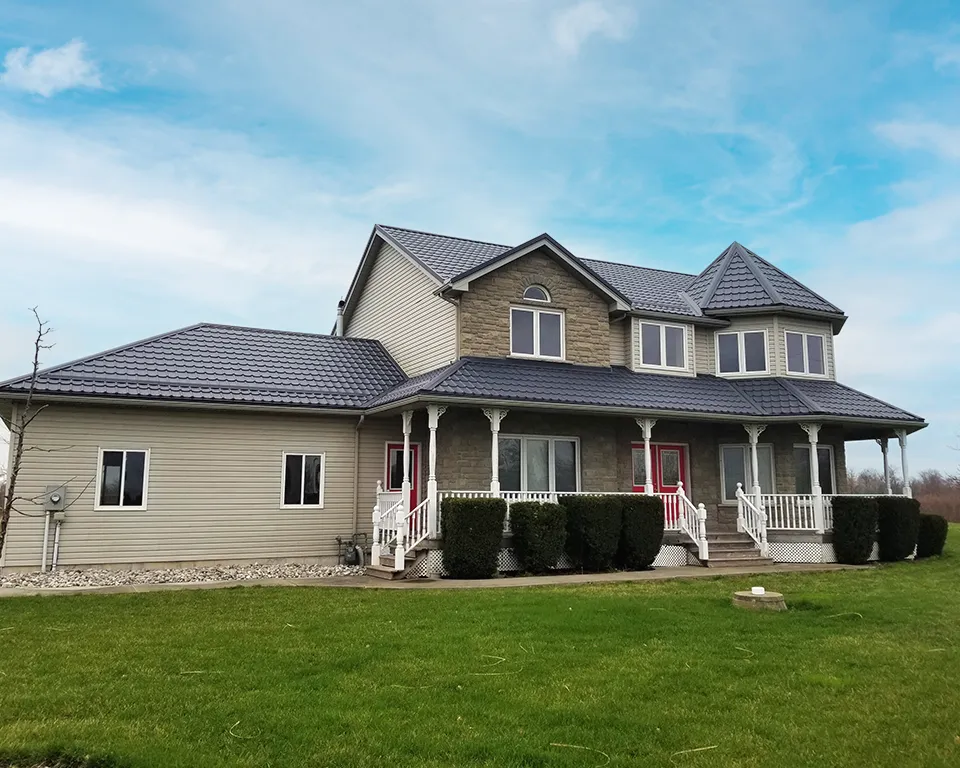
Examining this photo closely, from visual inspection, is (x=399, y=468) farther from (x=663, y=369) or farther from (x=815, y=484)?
(x=815, y=484)

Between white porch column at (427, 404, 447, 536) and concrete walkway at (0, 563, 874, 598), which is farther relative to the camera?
white porch column at (427, 404, 447, 536)

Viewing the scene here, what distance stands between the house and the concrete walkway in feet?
3.05

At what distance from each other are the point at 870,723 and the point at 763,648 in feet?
8.27

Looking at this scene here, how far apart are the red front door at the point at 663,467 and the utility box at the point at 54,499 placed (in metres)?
12.5

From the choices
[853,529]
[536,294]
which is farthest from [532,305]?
[853,529]

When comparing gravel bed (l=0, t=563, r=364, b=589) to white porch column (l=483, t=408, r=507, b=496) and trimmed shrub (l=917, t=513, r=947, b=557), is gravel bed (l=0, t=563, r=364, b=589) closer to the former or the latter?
white porch column (l=483, t=408, r=507, b=496)

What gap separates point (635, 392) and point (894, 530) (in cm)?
699

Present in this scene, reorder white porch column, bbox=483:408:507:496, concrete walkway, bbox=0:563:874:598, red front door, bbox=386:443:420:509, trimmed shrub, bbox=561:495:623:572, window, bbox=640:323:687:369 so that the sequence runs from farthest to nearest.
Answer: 1. window, bbox=640:323:687:369
2. red front door, bbox=386:443:420:509
3. trimmed shrub, bbox=561:495:623:572
4. white porch column, bbox=483:408:507:496
5. concrete walkway, bbox=0:563:874:598

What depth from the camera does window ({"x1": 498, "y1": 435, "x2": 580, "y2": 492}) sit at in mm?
17672

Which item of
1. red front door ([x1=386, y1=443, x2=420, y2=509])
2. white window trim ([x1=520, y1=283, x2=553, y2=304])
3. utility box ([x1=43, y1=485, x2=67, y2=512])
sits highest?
white window trim ([x1=520, y1=283, x2=553, y2=304])

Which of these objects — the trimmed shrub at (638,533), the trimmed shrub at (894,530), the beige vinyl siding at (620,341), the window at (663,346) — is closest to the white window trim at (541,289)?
the beige vinyl siding at (620,341)

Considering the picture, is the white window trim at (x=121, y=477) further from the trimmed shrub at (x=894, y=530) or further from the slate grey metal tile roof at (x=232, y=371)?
the trimmed shrub at (x=894, y=530)

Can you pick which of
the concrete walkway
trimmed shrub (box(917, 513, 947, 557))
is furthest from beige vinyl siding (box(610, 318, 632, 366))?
trimmed shrub (box(917, 513, 947, 557))

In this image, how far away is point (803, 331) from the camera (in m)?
21.4
